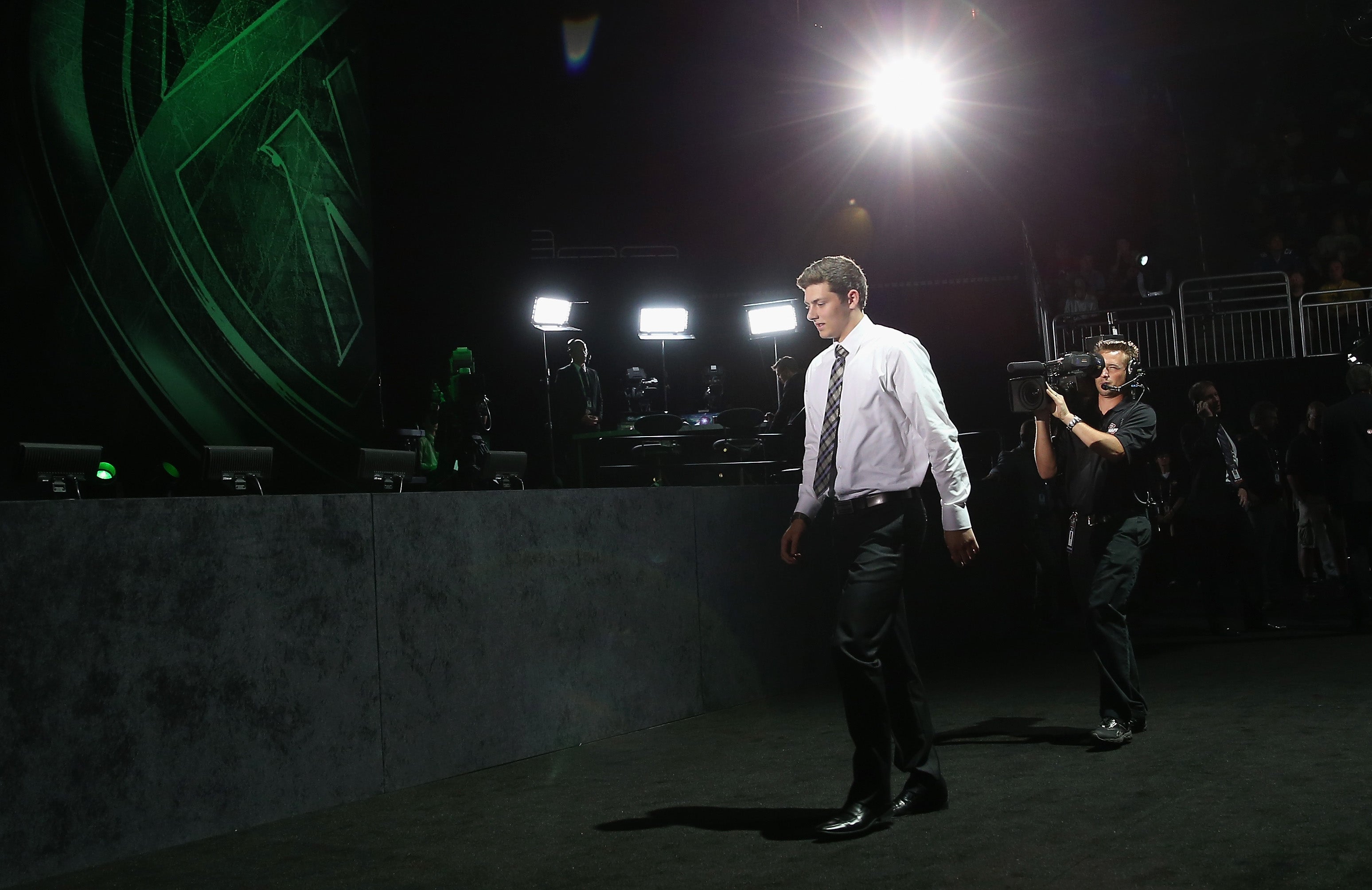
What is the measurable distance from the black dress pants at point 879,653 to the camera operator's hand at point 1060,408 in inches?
56.0

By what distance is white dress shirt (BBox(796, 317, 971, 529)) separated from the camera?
13.4 feet

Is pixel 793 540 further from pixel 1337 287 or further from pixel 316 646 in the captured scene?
pixel 1337 287

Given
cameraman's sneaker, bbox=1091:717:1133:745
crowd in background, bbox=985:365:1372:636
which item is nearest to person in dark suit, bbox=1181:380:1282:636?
crowd in background, bbox=985:365:1372:636

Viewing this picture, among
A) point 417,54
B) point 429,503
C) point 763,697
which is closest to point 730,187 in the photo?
point 417,54

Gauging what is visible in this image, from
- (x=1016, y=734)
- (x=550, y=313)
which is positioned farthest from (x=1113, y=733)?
(x=550, y=313)

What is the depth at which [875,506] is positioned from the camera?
4.11 meters

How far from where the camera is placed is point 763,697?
7332 mm

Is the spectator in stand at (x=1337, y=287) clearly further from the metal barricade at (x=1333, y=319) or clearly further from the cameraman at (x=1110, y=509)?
the cameraman at (x=1110, y=509)

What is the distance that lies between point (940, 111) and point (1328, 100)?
24.1 feet

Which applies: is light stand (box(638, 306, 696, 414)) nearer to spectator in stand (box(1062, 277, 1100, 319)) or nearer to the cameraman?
spectator in stand (box(1062, 277, 1100, 319))

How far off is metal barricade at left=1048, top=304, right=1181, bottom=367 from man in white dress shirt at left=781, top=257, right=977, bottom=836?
12356 millimetres

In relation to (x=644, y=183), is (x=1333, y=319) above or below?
below

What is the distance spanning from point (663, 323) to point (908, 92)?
5.58m

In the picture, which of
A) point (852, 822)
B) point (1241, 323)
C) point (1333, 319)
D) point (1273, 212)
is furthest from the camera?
point (1273, 212)
